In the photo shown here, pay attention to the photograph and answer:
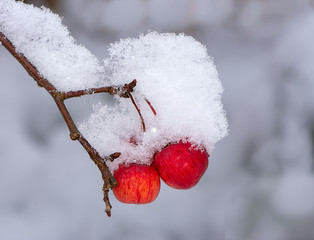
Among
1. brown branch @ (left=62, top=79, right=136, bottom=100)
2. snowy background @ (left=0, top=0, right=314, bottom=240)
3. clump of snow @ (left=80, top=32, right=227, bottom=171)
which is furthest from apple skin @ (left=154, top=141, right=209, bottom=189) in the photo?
snowy background @ (left=0, top=0, right=314, bottom=240)

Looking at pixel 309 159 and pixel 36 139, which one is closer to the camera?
pixel 36 139

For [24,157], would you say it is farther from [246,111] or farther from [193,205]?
[246,111]

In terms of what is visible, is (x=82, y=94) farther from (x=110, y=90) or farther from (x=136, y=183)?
(x=136, y=183)

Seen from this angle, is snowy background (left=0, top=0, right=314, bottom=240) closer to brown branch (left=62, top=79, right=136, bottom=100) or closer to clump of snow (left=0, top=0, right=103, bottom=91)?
clump of snow (left=0, top=0, right=103, bottom=91)

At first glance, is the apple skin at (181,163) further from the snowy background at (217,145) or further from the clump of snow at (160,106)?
the snowy background at (217,145)

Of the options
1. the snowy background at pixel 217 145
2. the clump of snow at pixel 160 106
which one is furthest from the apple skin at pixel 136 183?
the snowy background at pixel 217 145

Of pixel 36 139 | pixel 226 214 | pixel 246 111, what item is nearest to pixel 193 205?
pixel 226 214
